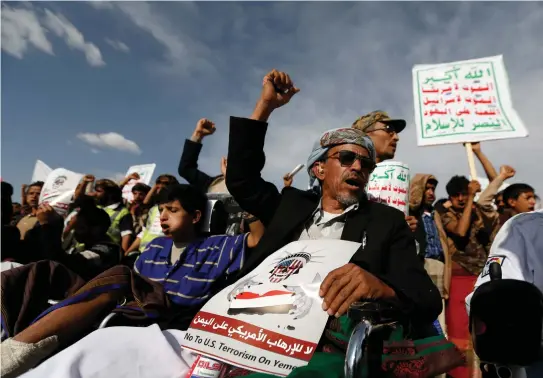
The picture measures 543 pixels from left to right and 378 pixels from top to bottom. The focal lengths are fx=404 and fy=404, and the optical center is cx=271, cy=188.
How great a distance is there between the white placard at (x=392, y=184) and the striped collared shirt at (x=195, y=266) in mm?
1112

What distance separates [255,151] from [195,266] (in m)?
0.78

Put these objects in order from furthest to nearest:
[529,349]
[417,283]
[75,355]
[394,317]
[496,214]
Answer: [496,214] < [417,283] < [75,355] < [394,317] < [529,349]

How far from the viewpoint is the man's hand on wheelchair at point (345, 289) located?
1398 mm

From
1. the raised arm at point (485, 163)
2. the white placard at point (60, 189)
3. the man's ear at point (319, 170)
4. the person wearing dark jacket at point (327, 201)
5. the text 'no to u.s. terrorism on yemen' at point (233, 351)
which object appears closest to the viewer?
the text 'no to u.s. terrorism on yemen' at point (233, 351)

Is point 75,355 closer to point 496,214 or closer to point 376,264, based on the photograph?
point 376,264

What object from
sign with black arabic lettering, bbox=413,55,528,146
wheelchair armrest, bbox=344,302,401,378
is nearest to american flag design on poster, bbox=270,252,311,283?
wheelchair armrest, bbox=344,302,401,378

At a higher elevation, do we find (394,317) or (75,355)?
(394,317)

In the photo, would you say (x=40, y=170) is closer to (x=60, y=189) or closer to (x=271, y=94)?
(x=60, y=189)

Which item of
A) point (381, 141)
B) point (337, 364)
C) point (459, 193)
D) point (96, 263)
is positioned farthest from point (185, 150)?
point (459, 193)

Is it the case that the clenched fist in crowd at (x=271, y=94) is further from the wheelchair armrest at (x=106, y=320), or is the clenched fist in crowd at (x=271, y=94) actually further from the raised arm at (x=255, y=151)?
the wheelchair armrest at (x=106, y=320)

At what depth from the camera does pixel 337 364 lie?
4.45 feet

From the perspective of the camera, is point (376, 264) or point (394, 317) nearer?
point (394, 317)

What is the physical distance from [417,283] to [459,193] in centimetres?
380

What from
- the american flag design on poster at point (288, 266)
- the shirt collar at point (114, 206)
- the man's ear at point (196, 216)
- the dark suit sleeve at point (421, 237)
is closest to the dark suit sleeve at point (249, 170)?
the american flag design on poster at point (288, 266)
